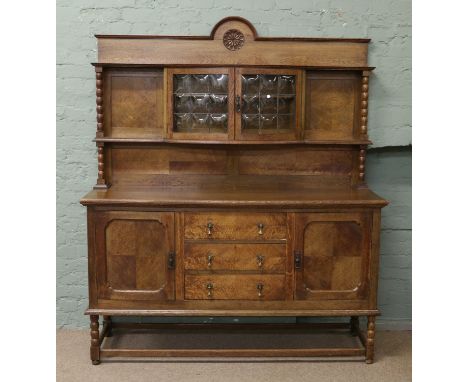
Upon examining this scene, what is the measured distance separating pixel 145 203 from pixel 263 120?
3.05 ft

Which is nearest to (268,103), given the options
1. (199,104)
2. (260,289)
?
(199,104)

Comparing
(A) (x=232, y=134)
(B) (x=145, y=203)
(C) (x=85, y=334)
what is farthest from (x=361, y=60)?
(C) (x=85, y=334)

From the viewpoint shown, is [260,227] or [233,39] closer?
[260,227]

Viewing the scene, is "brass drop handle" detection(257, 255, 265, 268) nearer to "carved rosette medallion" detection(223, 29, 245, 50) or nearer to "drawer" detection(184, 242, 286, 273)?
"drawer" detection(184, 242, 286, 273)

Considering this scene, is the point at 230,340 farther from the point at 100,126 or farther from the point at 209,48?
the point at 209,48

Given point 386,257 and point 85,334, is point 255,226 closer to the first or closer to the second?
point 386,257

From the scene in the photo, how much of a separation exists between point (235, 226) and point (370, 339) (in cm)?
112

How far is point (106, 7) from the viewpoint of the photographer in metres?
3.58

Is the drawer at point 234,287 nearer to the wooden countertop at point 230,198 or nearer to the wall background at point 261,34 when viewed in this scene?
the wooden countertop at point 230,198

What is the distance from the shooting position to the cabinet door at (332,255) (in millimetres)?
3273

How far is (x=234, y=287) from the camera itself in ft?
10.8

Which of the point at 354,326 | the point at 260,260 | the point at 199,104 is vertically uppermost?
the point at 199,104

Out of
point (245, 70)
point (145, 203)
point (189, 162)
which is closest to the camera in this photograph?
point (145, 203)

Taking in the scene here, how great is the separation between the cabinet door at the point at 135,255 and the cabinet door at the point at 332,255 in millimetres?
786
